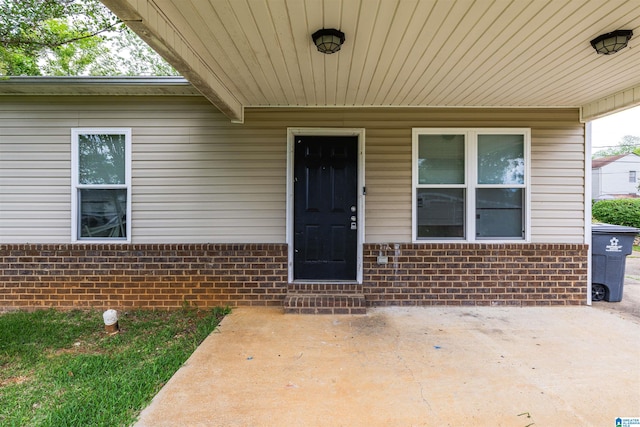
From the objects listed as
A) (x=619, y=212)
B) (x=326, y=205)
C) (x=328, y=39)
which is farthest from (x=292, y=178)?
(x=619, y=212)

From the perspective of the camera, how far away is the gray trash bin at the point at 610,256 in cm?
371

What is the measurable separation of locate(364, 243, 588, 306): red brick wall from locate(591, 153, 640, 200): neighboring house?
89.6ft

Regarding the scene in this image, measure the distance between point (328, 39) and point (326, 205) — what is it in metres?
1.97

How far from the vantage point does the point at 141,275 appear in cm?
360

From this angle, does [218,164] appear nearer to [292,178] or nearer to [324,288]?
[292,178]

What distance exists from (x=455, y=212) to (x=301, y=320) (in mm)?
2310

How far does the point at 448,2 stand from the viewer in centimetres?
186

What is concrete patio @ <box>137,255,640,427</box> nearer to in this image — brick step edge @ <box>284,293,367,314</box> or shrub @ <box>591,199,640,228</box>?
brick step edge @ <box>284,293,367,314</box>

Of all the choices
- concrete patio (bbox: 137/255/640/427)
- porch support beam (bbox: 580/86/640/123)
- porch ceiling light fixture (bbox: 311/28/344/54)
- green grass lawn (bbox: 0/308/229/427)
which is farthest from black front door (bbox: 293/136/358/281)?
porch support beam (bbox: 580/86/640/123)

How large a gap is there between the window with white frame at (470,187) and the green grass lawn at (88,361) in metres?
2.89

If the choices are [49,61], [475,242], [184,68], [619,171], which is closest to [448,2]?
[184,68]

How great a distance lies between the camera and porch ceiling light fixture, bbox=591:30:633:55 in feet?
6.99

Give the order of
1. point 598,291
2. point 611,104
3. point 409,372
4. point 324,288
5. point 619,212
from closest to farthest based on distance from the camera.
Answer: point 409,372
point 611,104
point 324,288
point 598,291
point 619,212

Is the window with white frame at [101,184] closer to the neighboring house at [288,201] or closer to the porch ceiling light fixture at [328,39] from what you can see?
the neighboring house at [288,201]
